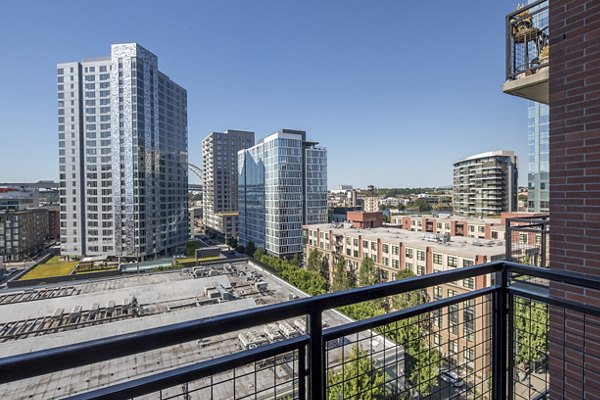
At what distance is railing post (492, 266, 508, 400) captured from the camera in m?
1.66

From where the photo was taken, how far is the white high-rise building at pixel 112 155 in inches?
1077

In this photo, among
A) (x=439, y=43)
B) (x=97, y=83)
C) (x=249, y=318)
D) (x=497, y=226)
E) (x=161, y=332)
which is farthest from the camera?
(x=97, y=83)

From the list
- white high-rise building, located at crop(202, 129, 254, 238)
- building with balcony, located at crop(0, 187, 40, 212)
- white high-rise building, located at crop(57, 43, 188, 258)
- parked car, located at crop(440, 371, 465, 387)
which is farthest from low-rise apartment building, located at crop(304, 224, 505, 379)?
building with balcony, located at crop(0, 187, 40, 212)

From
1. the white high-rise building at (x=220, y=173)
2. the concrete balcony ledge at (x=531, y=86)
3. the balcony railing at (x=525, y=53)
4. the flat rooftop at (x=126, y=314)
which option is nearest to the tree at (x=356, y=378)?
the concrete balcony ledge at (x=531, y=86)

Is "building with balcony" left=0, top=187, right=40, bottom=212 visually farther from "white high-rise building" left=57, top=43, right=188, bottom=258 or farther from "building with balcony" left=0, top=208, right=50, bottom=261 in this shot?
"white high-rise building" left=57, top=43, right=188, bottom=258

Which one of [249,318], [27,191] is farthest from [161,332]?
[27,191]

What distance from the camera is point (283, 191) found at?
31938 millimetres

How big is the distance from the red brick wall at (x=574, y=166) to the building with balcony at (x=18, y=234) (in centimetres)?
4148

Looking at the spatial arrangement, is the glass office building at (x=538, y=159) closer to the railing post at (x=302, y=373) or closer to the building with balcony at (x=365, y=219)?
the building with balcony at (x=365, y=219)

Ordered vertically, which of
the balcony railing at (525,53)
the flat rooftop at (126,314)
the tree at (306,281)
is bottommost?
the tree at (306,281)

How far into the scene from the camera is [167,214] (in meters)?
30.6

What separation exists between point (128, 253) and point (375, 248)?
22.2 m

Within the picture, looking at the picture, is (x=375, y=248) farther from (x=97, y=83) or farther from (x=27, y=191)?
(x=27, y=191)

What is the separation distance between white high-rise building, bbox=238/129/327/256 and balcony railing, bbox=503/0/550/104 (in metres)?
28.8
